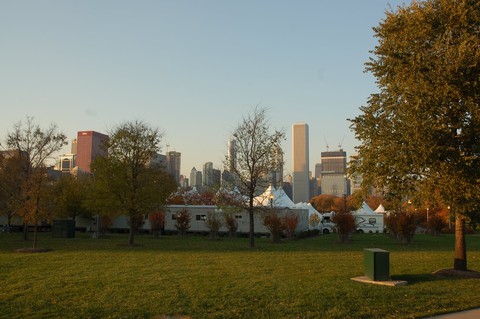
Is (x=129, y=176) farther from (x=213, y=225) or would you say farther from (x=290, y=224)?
(x=290, y=224)

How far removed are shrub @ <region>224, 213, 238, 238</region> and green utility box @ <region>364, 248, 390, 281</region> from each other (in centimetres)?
2791

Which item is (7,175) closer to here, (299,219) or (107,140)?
(107,140)

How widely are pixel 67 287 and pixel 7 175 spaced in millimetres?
28579

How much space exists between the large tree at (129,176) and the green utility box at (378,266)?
18913 millimetres

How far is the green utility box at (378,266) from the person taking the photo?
13.0 m

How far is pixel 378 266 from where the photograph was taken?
13047 millimetres

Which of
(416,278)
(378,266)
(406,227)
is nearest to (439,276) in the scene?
(416,278)

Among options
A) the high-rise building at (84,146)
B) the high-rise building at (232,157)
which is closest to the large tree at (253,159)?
the high-rise building at (232,157)

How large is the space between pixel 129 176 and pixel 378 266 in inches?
799

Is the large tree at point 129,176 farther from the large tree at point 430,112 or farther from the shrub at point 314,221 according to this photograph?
the shrub at point 314,221

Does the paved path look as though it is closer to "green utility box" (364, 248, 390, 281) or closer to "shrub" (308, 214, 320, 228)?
"green utility box" (364, 248, 390, 281)

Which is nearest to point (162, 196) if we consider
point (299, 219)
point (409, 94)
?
point (299, 219)

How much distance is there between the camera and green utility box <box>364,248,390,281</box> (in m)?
13.0

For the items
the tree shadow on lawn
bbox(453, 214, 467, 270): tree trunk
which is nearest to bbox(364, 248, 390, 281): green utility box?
the tree shadow on lawn
